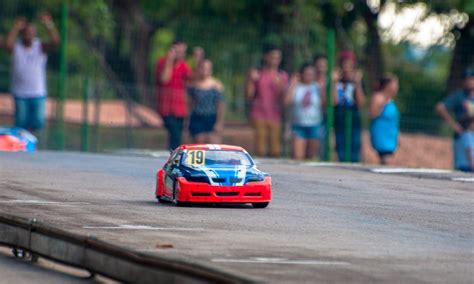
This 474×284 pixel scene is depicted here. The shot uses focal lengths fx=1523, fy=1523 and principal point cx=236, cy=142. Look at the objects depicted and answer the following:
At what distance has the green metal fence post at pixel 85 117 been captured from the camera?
29.7 metres

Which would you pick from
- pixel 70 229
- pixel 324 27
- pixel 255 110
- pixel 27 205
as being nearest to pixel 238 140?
pixel 255 110

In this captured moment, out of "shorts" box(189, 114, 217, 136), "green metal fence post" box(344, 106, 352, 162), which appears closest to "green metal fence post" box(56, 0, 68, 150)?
"shorts" box(189, 114, 217, 136)

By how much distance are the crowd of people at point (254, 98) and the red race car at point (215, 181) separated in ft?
36.9

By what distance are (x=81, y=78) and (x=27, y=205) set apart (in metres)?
15.6

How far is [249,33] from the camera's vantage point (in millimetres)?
30516

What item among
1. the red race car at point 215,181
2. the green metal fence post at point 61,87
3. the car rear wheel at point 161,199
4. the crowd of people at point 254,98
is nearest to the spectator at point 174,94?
the crowd of people at point 254,98

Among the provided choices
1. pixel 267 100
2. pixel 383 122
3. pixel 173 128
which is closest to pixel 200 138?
pixel 173 128

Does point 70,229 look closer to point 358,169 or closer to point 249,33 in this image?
point 358,169

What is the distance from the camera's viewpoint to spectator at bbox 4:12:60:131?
1101 inches

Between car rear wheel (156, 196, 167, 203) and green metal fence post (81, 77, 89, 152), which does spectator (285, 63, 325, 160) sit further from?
car rear wheel (156, 196, 167, 203)

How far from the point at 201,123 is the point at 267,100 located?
1.34 meters

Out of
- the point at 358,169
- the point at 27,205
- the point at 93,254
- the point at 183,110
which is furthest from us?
the point at 183,110

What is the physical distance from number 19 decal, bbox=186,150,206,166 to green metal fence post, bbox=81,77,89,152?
45.4 ft

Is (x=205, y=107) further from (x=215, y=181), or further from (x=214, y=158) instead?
(x=215, y=181)
